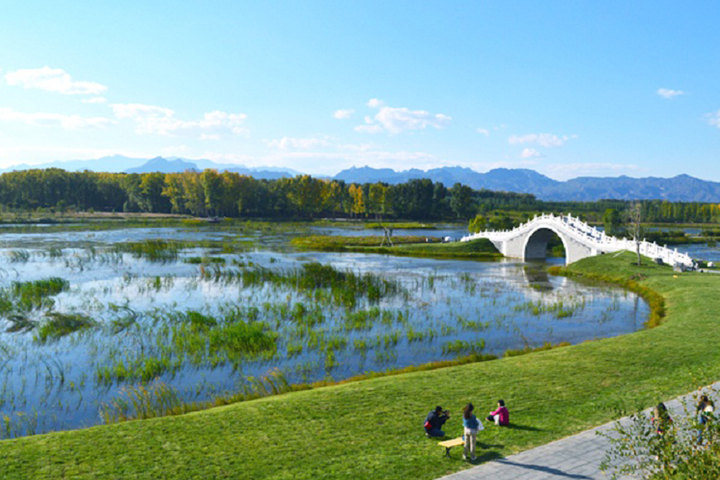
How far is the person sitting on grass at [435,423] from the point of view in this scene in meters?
14.9

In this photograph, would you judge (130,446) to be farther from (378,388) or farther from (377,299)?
(377,299)

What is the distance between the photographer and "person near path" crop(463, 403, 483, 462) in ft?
43.1

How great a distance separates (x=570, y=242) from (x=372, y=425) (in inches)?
2159

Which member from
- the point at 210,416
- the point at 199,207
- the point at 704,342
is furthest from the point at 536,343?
the point at 199,207

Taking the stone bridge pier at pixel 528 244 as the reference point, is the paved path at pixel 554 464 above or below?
below

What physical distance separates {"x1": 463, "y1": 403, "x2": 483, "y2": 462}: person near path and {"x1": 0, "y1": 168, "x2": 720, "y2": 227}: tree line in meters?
137

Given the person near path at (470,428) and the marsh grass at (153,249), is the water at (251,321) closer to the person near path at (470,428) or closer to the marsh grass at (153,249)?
the marsh grass at (153,249)

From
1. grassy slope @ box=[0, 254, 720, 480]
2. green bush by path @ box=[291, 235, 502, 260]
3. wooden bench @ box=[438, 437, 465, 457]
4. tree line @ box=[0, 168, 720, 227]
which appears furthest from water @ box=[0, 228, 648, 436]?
tree line @ box=[0, 168, 720, 227]

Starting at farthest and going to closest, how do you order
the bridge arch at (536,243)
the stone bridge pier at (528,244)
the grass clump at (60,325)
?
the stone bridge pier at (528,244) < the bridge arch at (536,243) < the grass clump at (60,325)

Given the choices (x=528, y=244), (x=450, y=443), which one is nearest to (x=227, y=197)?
Result: (x=528, y=244)

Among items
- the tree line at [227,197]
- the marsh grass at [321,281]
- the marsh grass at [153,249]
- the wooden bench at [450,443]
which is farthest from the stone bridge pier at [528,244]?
the tree line at [227,197]

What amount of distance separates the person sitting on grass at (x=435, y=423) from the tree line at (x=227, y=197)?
13603 centimetres

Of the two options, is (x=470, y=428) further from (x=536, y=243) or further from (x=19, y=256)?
(x=536, y=243)

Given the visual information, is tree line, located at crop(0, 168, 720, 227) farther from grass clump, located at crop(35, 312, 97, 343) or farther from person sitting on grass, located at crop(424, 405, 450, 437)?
person sitting on grass, located at crop(424, 405, 450, 437)
